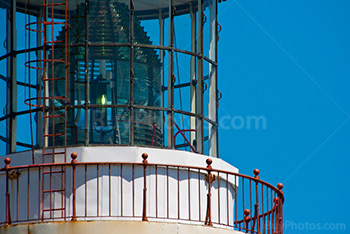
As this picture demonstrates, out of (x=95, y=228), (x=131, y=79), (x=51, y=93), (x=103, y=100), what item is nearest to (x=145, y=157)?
(x=95, y=228)

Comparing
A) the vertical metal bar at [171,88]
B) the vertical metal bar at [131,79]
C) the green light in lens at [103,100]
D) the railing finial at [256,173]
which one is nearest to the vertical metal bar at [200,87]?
the vertical metal bar at [171,88]

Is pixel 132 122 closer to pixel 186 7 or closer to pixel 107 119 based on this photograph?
pixel 107 119

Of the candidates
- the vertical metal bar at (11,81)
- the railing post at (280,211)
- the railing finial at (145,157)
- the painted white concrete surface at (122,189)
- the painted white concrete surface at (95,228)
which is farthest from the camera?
the vertical metal bar at (11,81)

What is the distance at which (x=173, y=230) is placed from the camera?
23609 mm

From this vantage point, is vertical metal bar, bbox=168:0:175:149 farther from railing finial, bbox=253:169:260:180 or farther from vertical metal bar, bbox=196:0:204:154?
railing finial, bbox=253:169:260:180

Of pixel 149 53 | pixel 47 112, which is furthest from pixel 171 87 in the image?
pixel 47 112

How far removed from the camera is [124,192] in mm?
24281

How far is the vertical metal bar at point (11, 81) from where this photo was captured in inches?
1000

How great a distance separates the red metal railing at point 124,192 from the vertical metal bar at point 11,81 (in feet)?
3.17

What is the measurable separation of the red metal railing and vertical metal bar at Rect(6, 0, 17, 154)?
966mm

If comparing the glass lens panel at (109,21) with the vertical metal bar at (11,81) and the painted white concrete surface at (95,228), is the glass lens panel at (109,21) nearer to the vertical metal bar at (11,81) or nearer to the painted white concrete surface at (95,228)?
the vertical metal bar at (11,81)

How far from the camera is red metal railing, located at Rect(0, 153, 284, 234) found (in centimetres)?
2408

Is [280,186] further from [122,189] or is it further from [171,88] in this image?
[122,189]

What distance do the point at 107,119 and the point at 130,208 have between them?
1.82 m
